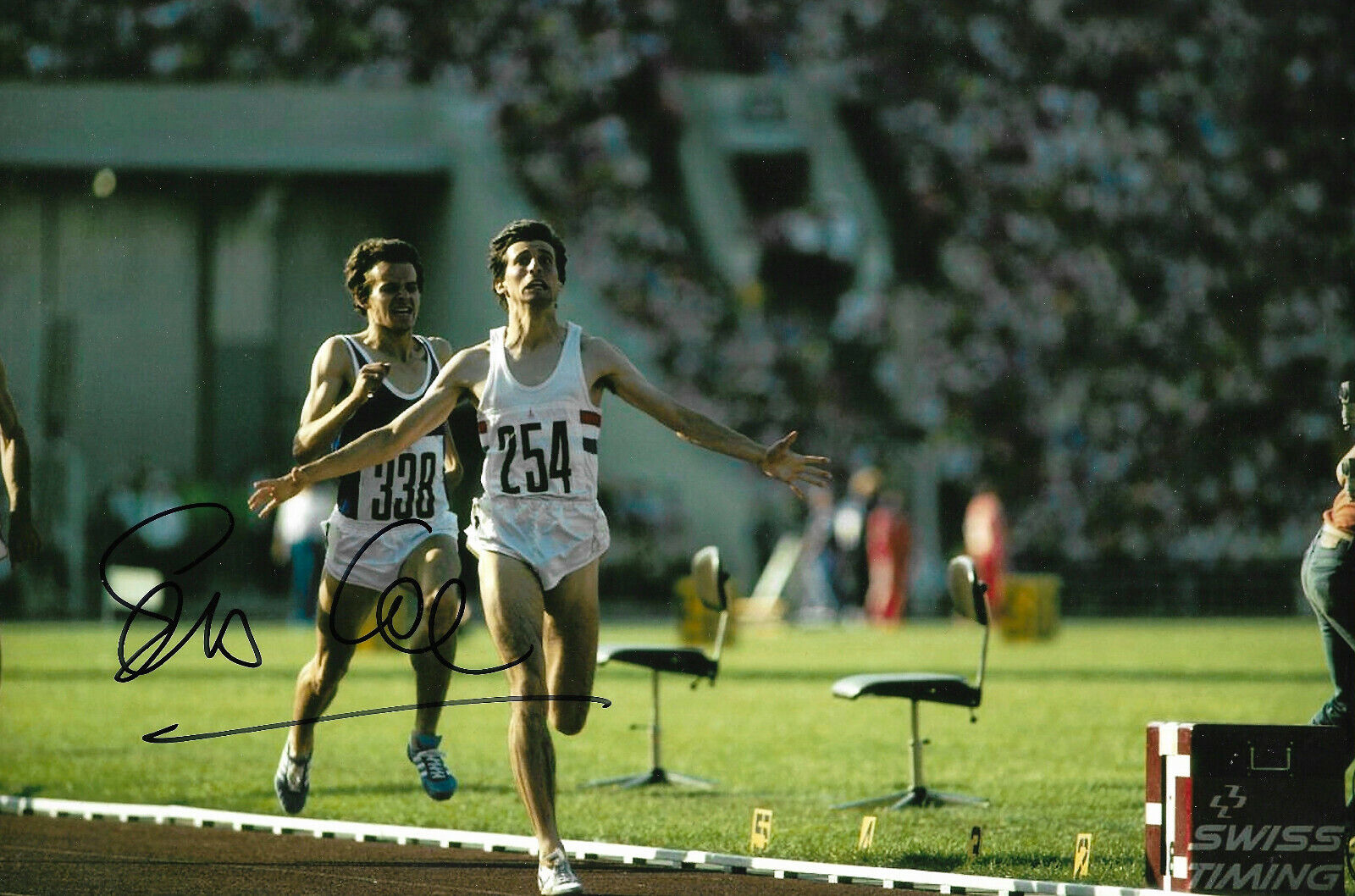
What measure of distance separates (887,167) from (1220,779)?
28462 millimetres

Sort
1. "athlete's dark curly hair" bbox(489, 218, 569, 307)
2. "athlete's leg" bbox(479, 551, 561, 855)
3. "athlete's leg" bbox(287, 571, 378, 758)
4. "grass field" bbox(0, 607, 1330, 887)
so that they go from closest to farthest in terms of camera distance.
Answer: "athlete's leg" bbox(479, 551, 561, 855) → "athlete's dark curly hair" bbox(489, 218, 569, 307) → "athlete's leg" bbox(287, 571, 378, 758) → "grass field" bbox(0, 607, 1330, 887)

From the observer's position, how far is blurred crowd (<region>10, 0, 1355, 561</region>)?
27.2m

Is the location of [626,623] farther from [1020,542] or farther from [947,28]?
[947,28]

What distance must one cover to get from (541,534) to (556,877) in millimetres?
1274

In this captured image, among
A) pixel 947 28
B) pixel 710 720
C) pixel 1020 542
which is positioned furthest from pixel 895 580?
pixel 710 720

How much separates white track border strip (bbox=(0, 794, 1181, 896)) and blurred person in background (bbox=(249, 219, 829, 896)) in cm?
89

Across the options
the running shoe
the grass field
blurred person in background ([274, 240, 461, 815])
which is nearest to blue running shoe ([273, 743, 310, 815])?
blurred person in background ([274, 240, 461, 815])

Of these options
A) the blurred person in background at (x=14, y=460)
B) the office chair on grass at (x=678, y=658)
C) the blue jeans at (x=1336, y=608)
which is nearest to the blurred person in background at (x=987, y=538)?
the office chair on grass at (x=678, y=658)

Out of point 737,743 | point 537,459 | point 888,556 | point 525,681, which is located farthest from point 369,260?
point 888,556

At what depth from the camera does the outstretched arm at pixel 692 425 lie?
8.01 metres

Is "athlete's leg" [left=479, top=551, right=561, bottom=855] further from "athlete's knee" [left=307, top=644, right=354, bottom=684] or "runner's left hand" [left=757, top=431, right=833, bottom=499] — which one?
"athlete's knee" [left=307, top=644, right=354, bottom=684]

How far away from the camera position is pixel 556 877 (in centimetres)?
764
